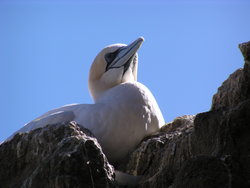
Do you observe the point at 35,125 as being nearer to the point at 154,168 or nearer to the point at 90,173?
the point at 154,168

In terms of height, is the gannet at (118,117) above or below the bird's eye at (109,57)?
below

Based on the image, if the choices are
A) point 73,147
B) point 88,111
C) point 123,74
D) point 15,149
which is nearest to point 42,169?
point 73,147

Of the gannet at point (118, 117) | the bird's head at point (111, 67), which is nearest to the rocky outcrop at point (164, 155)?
the gannet at point (118, 117)

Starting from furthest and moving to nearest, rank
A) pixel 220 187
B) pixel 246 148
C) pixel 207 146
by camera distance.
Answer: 1. pixel 207 146
2. pixel 246 148
3. pixel 220 187

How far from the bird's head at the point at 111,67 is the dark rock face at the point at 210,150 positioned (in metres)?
2.27

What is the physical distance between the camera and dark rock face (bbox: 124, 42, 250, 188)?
5.18 metres

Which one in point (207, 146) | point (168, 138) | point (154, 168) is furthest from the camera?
point (168, 138)

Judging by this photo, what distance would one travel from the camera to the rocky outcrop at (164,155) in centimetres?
525

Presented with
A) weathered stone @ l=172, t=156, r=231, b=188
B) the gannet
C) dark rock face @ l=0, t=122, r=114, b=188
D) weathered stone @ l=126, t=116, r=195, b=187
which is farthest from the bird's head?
weathered stone @ l=172, t=156, r=231, b=188

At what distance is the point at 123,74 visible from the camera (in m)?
10.2

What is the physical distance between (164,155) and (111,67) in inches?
131

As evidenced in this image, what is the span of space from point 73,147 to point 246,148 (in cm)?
181

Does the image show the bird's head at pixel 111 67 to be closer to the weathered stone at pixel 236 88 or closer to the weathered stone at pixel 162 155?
the weathered stone at pixel 162 155

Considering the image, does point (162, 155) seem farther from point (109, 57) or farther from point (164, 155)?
point (109, 57)
